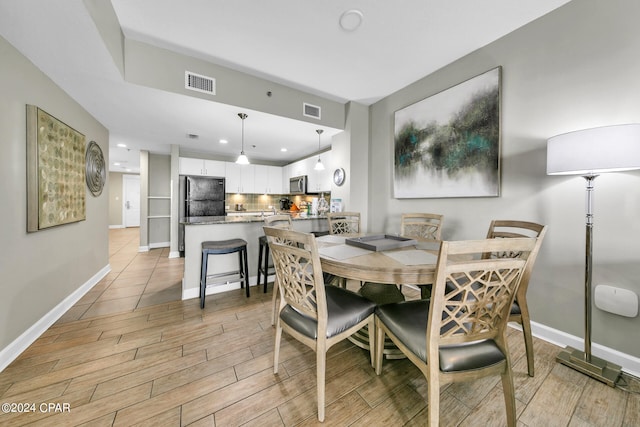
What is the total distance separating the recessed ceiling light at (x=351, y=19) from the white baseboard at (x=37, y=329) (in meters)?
3.63

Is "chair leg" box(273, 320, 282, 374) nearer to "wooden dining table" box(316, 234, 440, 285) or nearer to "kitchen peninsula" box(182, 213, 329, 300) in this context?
"wooden dining table" box(316, 234, 440, 285)

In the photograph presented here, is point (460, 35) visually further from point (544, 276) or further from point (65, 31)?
point (65, 31)

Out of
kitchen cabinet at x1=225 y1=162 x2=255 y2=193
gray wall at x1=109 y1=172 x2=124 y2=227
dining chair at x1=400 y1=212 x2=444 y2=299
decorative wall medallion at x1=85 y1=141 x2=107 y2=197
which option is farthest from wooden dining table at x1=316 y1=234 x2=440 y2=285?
gray wall at x1=109 y1=172 x2=124 y2=227

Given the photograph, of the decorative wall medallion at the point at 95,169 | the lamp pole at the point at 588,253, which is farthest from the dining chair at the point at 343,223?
the decorative wall medallion at the point at 95,169

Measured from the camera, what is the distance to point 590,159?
138cm

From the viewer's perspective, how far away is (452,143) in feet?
8.55

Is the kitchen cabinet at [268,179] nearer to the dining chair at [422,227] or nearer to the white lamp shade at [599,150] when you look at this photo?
the dining chair at [422,227]

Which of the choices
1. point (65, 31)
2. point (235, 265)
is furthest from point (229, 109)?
point (235, 265)

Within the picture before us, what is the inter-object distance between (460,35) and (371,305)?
2.62 metres

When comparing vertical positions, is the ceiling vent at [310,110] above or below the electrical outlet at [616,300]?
above

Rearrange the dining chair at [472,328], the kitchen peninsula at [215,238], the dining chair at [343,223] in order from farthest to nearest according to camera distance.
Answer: the dining chair at [343,223] < the kitchen peninsula at [215,238] < the dining chair at [472,328]

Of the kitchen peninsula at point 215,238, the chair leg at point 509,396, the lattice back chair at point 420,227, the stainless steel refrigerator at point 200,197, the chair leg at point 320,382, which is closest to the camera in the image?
the chair leg at point 509,396

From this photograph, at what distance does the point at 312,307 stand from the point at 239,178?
201 inches

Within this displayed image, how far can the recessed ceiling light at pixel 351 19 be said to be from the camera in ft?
6.37
